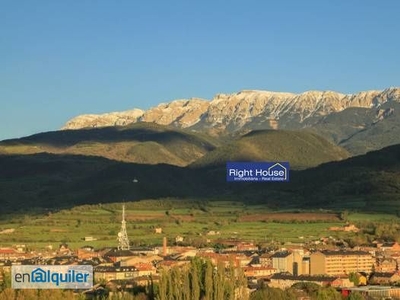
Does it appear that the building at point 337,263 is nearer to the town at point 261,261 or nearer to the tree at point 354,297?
the town at point 261,261

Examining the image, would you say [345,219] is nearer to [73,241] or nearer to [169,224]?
[169,224]

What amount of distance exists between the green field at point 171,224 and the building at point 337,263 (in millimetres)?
18509

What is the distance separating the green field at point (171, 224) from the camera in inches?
4761

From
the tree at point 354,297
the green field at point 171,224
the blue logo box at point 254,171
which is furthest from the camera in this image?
the green field at point 171,224

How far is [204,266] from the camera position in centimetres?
5888

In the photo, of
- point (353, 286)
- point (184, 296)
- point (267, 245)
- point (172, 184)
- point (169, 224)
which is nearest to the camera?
point (184, 296)

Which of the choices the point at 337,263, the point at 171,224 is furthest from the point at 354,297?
the point at 171,224

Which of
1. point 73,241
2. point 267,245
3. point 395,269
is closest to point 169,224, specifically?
point 73,241

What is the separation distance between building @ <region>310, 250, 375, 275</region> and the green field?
60.7 ft

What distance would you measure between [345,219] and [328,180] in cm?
3928

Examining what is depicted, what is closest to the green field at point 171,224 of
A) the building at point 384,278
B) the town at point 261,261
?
the town at point 261,261

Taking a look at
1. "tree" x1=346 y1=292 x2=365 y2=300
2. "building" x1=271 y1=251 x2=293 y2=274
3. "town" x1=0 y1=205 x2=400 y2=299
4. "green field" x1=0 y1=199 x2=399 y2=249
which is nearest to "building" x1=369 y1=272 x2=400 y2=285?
"town" x1=0 y1=205 x2=400 y2=299

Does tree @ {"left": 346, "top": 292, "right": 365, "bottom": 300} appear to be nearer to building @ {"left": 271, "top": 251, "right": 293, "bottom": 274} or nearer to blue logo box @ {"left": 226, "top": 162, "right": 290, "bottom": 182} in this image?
blue logo box @ {"left": 226, "top": 162, "right": 290, "bottom": 182}

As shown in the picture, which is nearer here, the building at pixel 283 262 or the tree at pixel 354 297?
the tree at pixel 354 297
